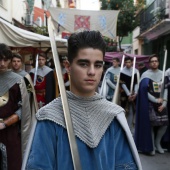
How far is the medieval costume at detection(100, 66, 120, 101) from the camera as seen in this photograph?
28.7 feet

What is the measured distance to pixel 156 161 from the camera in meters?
6.08

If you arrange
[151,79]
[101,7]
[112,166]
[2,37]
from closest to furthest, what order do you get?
[112,166] < [2,37] < [151,79] < [101,7]

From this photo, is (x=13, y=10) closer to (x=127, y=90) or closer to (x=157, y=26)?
(x=157, y=26)

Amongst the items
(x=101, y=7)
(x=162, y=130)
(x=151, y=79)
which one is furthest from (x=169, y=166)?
(x=101, y=7)

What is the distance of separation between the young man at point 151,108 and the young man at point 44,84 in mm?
1586

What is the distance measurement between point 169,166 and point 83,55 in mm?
4444

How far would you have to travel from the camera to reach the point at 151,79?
6.39 metres

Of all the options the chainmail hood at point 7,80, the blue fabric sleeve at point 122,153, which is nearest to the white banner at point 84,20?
the chainmail hood at point 7,80

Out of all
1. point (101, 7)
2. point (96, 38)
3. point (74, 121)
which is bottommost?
point (74, 121)

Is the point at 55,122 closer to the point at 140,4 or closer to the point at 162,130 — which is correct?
the point at 162,130

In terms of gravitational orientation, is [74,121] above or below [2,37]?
below

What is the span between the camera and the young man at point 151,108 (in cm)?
638

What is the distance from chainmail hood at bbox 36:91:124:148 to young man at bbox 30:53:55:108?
465 cm

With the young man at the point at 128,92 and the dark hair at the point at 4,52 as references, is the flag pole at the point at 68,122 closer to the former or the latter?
the dark hair at the point at 4,52
